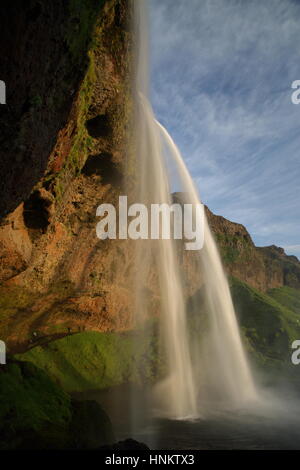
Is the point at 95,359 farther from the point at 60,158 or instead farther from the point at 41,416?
the point at 60,158

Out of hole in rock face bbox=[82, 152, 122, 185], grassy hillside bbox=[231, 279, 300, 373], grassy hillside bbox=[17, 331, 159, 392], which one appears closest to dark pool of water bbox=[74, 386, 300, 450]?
grassy hillside bbox=[17, 331, 159, 392]

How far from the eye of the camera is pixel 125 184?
53.4 ft

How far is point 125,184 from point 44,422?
1130 cm

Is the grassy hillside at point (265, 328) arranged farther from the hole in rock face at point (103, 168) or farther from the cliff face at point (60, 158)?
the hole in rock face at point (103, 168)

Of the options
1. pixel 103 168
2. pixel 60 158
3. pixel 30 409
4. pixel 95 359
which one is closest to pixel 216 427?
pixel 30 409

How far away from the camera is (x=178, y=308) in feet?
80.1

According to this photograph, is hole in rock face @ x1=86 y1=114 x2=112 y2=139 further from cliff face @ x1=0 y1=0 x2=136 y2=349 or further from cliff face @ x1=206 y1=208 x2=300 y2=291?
cliff face @ x1=206 y1=208 x2=300 y2=291

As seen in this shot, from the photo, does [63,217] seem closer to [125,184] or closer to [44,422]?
[125,184]

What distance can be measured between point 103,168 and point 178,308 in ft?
46.1

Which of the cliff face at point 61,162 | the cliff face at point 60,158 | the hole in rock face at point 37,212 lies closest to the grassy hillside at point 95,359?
the cliff face at point 61,162

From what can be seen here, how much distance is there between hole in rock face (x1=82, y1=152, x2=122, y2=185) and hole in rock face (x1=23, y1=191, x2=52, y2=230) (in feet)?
12.6

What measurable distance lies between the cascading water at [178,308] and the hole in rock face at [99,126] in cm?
237

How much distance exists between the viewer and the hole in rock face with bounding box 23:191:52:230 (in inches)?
459
